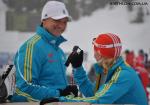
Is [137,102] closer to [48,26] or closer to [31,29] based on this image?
[48,26]

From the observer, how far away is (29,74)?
3.72 m

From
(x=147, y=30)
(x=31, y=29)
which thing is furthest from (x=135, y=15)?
(x=31, y=29)

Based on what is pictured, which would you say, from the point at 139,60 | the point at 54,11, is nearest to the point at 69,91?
the point at 54,11

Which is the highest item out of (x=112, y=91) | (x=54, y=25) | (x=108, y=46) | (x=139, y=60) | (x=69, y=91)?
(x=54, y=25)

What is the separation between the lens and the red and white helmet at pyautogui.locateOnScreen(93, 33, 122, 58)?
3.36 m

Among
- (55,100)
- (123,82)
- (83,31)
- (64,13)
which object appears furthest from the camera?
(83,31)

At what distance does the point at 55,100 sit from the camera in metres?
2.99

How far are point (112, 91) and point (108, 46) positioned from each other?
1.22 feet

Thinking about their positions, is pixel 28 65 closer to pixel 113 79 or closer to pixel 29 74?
pixel 29 74

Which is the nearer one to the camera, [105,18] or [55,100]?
[55,100]

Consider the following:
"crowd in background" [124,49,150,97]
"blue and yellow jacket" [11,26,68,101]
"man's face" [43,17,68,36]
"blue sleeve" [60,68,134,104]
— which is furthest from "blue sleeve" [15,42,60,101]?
"crowd in background" [124,49,150,97]

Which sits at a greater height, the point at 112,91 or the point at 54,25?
the point at 54,25

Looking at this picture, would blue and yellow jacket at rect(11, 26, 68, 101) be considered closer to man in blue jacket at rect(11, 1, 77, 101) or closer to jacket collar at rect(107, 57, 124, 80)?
man in blue jacket at rect(11, 1, 77, 101)

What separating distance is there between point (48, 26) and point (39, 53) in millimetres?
321
